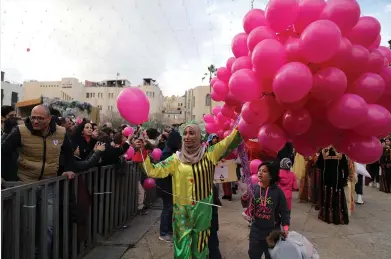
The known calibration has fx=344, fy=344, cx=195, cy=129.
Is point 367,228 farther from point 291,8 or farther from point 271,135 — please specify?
point 291,8

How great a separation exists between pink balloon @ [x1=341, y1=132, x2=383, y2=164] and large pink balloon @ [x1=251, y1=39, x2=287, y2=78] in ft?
2.68

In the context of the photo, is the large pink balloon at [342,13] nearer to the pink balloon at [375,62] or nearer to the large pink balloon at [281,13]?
the large pink balloon at [281,13]

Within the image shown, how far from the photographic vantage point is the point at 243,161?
3818 mm

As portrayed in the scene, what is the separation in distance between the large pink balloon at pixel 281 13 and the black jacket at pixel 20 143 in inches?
103

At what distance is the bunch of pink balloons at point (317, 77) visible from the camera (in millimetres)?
2301

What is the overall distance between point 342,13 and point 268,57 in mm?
606

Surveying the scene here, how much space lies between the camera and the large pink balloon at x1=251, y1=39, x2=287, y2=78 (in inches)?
92.4

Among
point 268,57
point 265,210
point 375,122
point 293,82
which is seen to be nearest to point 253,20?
point 268,57

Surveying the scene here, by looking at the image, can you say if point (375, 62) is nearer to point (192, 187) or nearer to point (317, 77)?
point (317, 77)

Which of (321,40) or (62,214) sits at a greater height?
(321,40)

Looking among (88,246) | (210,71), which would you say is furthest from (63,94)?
(88,246)

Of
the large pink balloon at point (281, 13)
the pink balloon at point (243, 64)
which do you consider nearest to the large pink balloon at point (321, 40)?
the large pink balloon at point (281, 13)

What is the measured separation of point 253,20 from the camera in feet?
9.09

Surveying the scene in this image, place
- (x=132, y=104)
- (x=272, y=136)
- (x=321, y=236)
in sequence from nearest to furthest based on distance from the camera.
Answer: (x=272, y=136) < (x=132, y=104) < (x=321, y=236)
